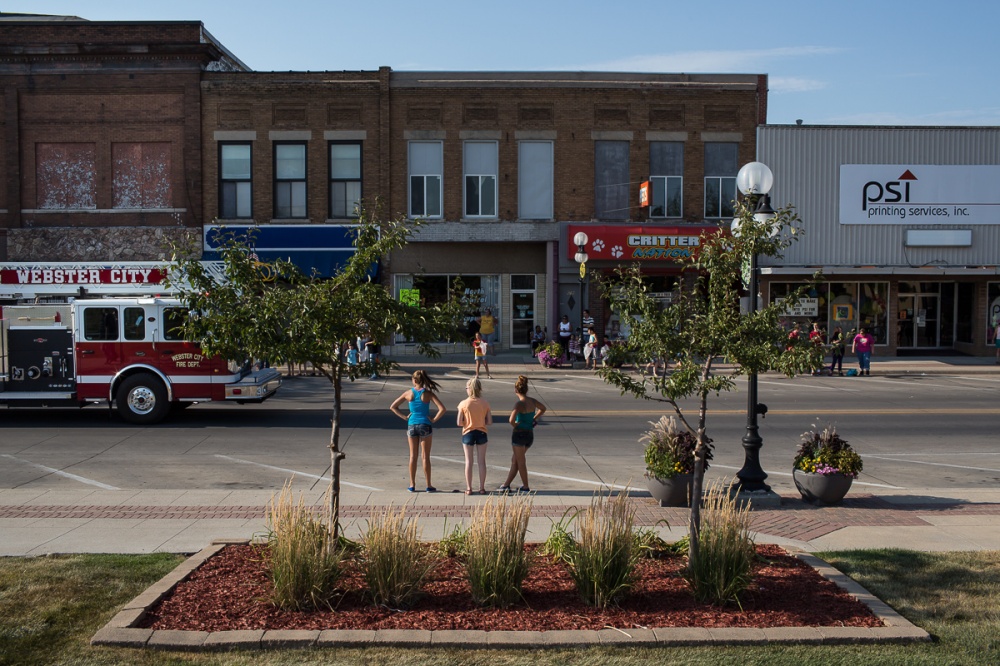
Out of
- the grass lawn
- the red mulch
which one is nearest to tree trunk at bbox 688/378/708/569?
the red mulch

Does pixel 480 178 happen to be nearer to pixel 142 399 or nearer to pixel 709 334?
pixel 142 399

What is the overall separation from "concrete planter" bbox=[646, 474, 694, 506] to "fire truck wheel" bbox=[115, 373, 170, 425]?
1033 cm

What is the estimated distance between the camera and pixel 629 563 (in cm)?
650

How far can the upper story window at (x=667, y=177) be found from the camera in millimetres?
32469

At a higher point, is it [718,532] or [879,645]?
[718,532]

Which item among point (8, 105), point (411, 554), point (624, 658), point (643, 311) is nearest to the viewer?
point (624, 658)

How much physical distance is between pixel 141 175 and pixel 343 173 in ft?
23.1

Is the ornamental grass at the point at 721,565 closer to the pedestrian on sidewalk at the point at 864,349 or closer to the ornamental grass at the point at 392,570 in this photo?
the ornamental grass at the point at 392,570

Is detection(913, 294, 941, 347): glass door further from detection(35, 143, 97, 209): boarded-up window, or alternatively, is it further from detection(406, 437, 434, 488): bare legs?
detection(35, 143, 97, 209): boarded-up window

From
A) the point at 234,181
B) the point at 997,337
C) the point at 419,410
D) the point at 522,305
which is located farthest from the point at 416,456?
the point at 997,337

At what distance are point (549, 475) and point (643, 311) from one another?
239 inches

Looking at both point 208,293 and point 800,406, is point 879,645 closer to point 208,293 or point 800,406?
point 208,293

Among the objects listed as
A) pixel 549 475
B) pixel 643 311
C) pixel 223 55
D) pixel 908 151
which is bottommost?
pixel 549 475

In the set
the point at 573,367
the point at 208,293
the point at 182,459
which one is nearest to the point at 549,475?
the point at 182,459
